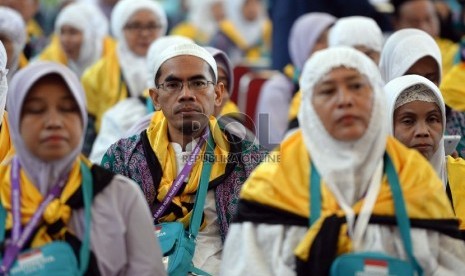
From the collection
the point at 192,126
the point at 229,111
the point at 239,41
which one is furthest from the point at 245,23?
the point at 192,126

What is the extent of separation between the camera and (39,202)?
3729mm

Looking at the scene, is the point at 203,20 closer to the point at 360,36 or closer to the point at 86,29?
the point at 86,29

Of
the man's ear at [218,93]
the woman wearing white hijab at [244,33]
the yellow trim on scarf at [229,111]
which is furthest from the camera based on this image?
the woman wearing white hijab at [244,33]

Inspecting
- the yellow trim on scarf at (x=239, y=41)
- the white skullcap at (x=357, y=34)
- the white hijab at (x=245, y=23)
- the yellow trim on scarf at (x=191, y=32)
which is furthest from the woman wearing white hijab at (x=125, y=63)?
the yellow trim on scarf at (x=191, y=32)

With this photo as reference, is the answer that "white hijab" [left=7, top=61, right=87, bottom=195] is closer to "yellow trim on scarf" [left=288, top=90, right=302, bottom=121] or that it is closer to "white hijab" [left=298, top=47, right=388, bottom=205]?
"white hijab" [left=298, top=47, right=388, bottom=205]

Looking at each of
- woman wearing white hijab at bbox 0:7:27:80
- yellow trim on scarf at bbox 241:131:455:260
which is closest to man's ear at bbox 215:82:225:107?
yellow trim on scarf at bbox 241:131:455:260

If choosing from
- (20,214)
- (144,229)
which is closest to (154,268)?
(144,229)

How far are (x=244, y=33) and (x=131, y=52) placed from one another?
4163 millimetres

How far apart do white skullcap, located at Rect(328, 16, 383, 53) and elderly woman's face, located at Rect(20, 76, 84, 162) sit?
3.59 metres

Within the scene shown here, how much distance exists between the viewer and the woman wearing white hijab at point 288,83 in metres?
7.17

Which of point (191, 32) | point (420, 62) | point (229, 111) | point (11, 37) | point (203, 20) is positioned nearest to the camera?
point (420, 62)

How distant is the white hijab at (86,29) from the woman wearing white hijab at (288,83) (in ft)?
5.39

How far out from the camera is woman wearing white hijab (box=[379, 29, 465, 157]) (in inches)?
218

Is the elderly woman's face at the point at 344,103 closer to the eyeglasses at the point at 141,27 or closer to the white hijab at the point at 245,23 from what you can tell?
the eyeglasses at the point at 141,27
